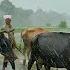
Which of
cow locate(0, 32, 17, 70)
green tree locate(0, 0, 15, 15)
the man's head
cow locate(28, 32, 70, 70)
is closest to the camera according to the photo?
cow locate(28, 32, 70, 70)

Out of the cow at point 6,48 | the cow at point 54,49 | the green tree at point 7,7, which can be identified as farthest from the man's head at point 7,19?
the green tree at point 7,7

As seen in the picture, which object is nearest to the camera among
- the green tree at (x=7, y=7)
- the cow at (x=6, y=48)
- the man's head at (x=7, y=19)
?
the cow at (x=6, y=48)

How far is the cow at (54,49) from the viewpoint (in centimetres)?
934

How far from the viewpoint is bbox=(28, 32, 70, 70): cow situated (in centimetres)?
934

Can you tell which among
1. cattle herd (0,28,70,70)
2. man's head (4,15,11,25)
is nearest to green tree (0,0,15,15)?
man's head (4,15,11,25)

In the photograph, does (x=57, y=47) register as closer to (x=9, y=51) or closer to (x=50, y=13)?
(x=9, y=51)

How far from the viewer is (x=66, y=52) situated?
9289 mm

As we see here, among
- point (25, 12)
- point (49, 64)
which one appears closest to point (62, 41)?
point (49, 64)

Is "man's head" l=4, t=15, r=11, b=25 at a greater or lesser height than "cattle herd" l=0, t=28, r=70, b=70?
greater

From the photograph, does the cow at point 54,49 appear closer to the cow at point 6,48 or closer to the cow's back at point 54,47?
the cow's back at point 54,47

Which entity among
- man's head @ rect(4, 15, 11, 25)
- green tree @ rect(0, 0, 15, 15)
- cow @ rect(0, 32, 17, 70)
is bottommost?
green tree @ rect(0, 0, 15, 15)

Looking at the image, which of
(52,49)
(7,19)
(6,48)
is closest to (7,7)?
(7,19)

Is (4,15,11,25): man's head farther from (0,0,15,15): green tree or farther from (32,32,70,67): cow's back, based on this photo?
(0,0,15,15): green tree

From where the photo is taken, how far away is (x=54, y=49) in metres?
9.52
